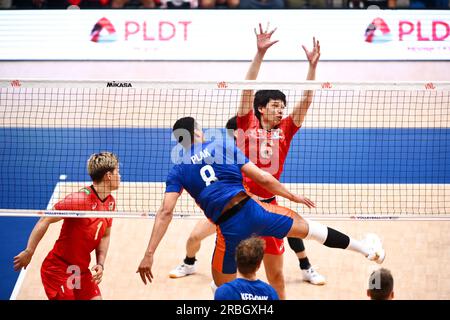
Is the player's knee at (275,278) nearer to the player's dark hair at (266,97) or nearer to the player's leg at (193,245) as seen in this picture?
the player's leg at (193,245)

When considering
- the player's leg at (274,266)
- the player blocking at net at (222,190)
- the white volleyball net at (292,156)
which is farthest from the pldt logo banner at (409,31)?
the player blocking at net at (222,190)

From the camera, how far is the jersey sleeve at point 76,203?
7902mm

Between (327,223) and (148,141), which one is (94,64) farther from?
(327,223)

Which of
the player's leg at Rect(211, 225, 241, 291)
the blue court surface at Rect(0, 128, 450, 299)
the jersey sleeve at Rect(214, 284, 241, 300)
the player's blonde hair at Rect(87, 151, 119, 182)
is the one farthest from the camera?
the blue court surface at Rect(0, 128, 450, 299)

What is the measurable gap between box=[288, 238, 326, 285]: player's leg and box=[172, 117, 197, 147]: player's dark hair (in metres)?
2.71

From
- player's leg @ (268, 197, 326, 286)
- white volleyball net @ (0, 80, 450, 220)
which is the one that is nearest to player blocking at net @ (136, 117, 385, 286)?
player's leg @ (268, 197, 326, 286)

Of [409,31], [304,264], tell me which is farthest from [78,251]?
[409,31]

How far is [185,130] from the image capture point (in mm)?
7691

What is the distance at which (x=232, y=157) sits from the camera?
7617 mm

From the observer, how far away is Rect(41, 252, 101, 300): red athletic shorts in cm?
789

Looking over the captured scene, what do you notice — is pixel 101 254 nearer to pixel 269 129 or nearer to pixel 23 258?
pixel 23 258

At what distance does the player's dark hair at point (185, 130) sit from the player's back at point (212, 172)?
0.11 metres

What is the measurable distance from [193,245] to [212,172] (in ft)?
8.33

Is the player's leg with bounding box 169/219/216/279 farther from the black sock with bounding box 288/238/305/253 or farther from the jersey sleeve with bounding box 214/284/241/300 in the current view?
the jersey sleeve with bounding box 214/284/241/300
